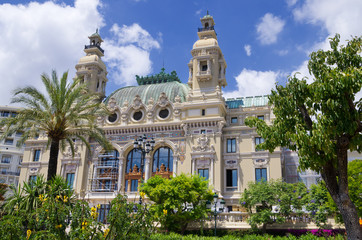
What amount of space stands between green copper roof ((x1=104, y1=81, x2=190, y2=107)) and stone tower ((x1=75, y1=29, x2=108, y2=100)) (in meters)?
3.51

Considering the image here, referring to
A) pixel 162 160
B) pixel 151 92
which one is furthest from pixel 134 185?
pixel 151 92

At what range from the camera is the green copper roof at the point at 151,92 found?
52969 millimetres

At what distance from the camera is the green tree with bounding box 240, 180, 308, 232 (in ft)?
101

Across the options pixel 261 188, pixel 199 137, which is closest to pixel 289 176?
pixel 199 137

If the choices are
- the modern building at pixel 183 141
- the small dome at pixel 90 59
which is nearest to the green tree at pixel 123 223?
the modern building at pixel 183 141

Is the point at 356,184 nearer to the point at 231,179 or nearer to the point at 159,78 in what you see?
the point at 231,179

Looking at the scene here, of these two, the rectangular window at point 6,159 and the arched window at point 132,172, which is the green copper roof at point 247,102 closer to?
the arched window at point 132,172

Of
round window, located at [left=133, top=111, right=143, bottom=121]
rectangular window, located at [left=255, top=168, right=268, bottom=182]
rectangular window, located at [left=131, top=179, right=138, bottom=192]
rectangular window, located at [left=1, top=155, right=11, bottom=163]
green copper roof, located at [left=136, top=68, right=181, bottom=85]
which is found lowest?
rectangular window, located at [left=131, top=179, right=138, bottom=192]

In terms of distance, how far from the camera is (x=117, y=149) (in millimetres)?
49812

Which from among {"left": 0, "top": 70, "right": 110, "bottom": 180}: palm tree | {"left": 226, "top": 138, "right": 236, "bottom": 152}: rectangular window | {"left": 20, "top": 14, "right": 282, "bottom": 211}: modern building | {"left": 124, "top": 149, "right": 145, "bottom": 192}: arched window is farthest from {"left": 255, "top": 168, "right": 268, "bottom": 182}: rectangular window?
{"left": 0, "top": 70, "right": 110, "bottom": 180}: palm tree

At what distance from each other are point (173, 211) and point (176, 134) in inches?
661

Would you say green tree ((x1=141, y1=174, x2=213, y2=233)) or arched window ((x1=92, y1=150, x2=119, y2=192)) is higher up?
arched window ((x1=92, y1=150, x2=119, y2=192))

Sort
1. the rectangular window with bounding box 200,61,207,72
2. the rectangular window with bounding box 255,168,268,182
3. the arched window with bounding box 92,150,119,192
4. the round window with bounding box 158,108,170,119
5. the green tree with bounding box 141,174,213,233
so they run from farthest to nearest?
the rectangular window with bounding box 200,61,207,72
the round window with bounding box 158,108,170,119
the arched window with bounding box 92,150,119,192
the rectangular window with bounding box 255,168,268,182
the green tree with bounding box 141,174,213,233

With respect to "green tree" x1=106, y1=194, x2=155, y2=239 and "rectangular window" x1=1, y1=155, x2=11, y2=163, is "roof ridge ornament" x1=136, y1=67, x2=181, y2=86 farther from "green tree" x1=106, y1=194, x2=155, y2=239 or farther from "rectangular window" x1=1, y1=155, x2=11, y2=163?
"green tree" x1=106, y1=194, x2=155, y2=239
